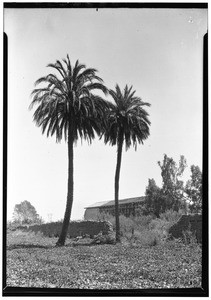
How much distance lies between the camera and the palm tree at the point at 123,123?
15.1 meters

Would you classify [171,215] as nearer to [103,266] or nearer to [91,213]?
[91,213]

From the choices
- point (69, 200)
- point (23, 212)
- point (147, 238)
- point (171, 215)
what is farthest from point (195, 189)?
Answer: point (23, 212)

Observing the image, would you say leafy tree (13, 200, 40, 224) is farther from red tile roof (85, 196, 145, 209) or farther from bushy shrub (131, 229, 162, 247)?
bushy shrub (131, 229, 162, 247)

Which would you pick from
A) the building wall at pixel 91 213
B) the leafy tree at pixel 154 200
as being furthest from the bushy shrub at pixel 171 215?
the building wall at pixel 91 213

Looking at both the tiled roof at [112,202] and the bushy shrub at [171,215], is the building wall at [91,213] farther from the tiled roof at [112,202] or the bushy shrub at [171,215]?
the bushy shrub at [171,215]

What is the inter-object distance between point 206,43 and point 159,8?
1627 mm

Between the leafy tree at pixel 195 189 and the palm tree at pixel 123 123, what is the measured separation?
2348mm

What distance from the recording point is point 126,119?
17.7 m

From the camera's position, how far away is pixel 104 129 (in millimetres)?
15641

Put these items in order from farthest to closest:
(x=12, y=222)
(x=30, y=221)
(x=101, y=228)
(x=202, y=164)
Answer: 1. (x=101, y=228)
2. (x=30, y=221)
3. (x=12, y=222)
4. (x=202, y=164)

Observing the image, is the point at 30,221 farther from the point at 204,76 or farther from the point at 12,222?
the point at 204,76

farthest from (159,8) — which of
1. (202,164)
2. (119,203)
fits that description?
(119,203)

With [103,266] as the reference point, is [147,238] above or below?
above

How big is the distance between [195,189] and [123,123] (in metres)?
4.83
